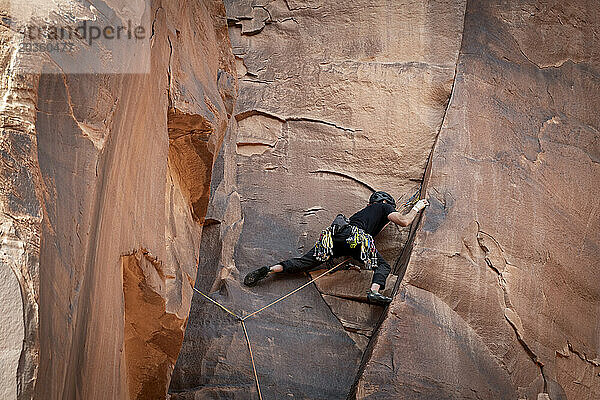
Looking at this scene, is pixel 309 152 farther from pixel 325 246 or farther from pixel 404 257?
pixel 404 257

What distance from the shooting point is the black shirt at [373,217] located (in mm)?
5750

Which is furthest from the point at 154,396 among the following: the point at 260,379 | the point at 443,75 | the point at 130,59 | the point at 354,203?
the point at 443,75

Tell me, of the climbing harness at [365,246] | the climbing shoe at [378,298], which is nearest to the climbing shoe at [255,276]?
the climbing harness at [365,246]

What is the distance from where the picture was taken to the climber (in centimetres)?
556

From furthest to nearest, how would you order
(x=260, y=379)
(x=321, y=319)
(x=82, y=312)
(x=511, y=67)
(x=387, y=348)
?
(x=511, y=67) < (x=321, y=319) < (x=260, y=379) < (x=387, y=348) < (x=82, y=312)

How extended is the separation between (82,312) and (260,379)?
2951mm

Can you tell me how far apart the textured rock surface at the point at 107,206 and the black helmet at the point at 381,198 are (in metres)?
1.79

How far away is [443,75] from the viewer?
21.4 feet

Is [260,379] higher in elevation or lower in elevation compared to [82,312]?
lower

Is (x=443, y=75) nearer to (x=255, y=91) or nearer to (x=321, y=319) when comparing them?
(x=255, y=91)

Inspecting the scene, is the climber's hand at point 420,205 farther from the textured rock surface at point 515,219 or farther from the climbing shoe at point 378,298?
the climbing shoe at point 378,298

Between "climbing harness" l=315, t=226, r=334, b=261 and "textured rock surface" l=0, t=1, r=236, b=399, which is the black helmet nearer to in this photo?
"climbing harness" l=315, t=226, r=334, b=261

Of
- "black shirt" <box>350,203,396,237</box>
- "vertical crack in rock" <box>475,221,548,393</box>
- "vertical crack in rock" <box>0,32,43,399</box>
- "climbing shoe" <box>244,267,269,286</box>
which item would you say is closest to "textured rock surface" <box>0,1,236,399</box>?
"vertical crack in rock" <box>0,32,43,399</box>

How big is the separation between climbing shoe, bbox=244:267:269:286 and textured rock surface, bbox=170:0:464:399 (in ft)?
0.33
